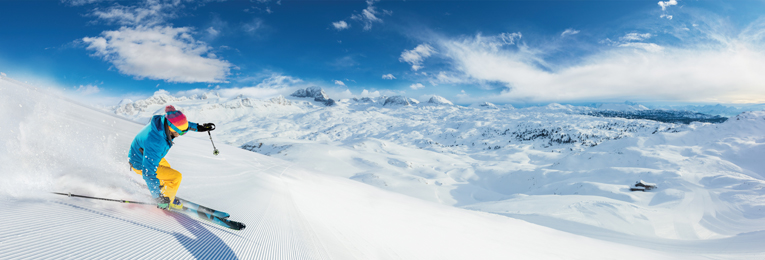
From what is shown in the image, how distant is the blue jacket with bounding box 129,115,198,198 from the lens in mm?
4293

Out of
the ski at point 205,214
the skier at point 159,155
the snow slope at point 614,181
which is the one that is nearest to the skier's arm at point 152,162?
the skier at point 159,155

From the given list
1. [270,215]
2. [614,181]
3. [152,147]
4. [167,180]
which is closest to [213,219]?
[270,215]

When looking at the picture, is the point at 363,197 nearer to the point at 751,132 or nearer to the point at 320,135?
the point at 751,132

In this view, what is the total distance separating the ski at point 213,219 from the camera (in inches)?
148

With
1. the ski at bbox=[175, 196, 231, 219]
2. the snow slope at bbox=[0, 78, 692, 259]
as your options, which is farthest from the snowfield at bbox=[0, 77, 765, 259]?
the ski at bbox=[175, 196, 231, 219]

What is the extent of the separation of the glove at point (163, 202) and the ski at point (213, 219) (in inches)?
5.7

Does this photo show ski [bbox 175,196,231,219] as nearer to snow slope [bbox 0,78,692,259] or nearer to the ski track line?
snow slope [bbox 0,78,692,259]

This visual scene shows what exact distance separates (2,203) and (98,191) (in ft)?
4.61

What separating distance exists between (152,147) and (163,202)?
93cm

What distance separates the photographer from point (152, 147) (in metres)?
4.30

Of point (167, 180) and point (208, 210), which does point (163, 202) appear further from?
point (208, 210)

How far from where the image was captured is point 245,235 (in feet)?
11.8

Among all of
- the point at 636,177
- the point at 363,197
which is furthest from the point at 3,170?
the point at 636,177

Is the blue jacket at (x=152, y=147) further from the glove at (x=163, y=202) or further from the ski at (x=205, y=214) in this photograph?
the ski at (x=205, y=214)
